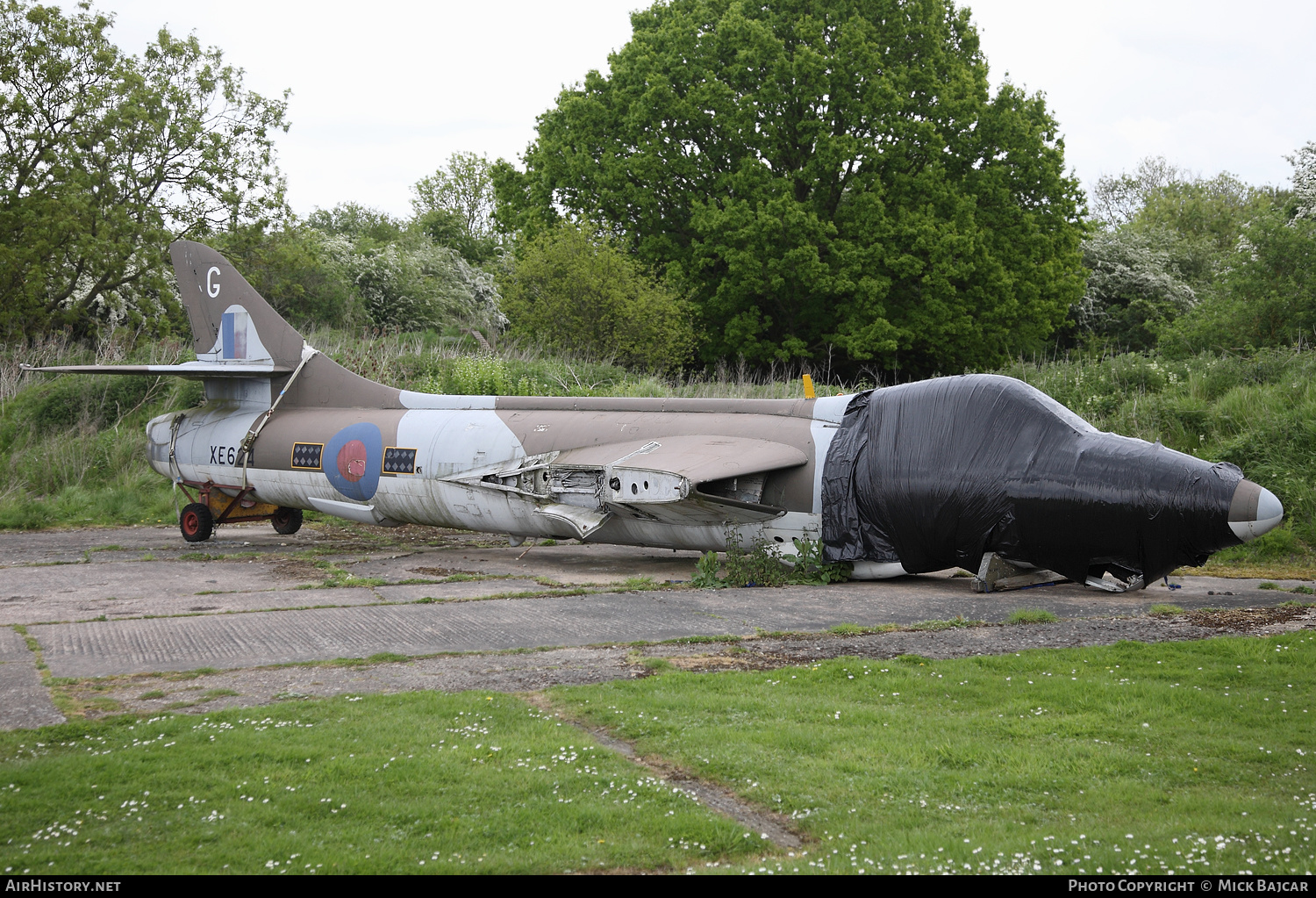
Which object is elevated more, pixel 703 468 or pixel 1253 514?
pixel 1253 514

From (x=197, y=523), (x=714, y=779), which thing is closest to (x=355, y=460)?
(x=197, y=523)

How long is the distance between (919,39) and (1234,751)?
30.8 m

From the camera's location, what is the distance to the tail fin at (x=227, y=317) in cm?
1565

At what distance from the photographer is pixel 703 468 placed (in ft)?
34.6

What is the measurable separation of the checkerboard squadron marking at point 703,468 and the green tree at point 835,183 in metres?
17.3

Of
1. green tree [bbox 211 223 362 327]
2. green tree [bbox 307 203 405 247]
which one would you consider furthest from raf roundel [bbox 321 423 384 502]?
green tree [bbox 307 203 405 247]

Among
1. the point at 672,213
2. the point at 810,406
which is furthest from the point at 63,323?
the point at 810,406

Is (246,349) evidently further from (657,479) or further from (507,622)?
(507,622)

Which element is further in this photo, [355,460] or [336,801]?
[355,460]

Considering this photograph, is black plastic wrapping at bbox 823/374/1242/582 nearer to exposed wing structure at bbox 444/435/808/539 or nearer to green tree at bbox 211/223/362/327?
exposed wing structure at bbox 444/435/808/539

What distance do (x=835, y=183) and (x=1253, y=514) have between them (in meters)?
24.7

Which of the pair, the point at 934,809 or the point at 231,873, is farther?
the point at 934,809

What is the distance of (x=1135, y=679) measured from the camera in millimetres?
6395
